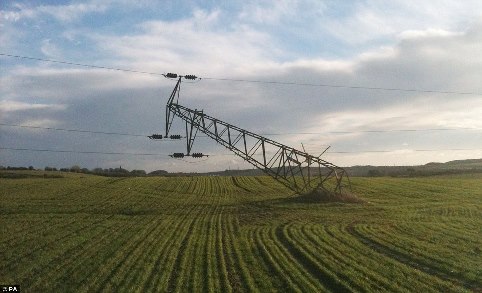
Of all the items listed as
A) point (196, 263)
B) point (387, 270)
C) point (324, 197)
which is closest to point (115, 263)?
point (196, 263)

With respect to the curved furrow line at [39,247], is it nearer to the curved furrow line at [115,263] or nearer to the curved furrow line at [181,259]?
the curved furrow line at [115,263]

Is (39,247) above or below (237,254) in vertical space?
above

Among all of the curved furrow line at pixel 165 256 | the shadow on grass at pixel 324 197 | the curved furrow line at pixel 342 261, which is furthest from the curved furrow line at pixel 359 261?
the shadow on grass at pixel 324 197

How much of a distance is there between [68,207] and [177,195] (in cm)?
1794

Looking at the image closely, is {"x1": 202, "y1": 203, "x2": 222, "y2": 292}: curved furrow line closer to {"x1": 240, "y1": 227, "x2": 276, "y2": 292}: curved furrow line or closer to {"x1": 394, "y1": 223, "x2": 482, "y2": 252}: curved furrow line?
{"x1": 240, "y1": 227, "x2": 276, "y2": 292}: curved furrow line

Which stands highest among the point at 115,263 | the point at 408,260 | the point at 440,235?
the point at 440,235

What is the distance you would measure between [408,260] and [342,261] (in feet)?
10.8

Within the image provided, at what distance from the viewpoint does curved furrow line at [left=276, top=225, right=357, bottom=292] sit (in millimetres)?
16847

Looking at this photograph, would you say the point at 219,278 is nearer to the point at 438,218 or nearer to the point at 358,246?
the point at 358,246

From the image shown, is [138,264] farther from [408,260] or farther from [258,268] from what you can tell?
[408,260]

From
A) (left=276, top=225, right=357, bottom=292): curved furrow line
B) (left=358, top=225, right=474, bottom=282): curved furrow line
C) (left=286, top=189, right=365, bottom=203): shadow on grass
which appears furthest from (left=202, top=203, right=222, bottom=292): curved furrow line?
(left=286, top=189, right=365, bottom=203): shadow on grass

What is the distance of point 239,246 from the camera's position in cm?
2491

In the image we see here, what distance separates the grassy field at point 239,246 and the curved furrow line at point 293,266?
5 centimetres

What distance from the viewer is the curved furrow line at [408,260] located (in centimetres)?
1748
